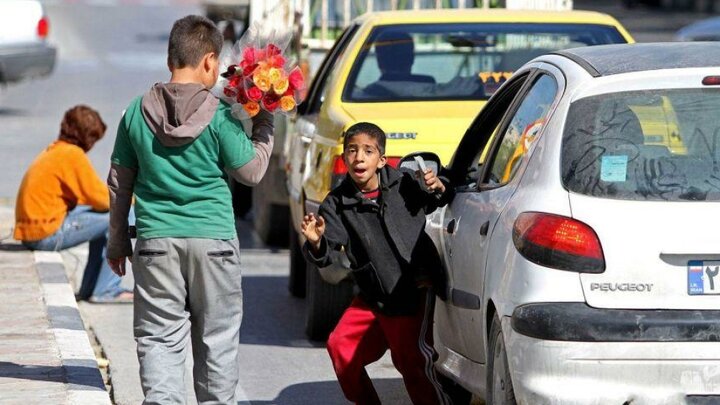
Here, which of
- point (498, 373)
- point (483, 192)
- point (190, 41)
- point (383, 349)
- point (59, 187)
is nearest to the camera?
point (498, 373)

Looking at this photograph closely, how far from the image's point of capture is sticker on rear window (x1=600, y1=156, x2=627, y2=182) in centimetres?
503

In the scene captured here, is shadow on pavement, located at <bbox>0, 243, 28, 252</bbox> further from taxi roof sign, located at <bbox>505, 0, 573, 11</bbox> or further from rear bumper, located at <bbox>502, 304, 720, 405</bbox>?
rear bumper, located at <bbox>502, 304, 720, 405</bbox>

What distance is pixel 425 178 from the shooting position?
608 cm

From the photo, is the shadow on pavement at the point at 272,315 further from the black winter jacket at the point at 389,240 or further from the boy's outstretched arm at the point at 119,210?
the boy's outstretched arm at the point at 119,210

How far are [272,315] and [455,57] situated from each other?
1.97m

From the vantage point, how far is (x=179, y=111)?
221 inches

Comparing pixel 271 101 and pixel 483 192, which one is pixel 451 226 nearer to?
pixel 483 192

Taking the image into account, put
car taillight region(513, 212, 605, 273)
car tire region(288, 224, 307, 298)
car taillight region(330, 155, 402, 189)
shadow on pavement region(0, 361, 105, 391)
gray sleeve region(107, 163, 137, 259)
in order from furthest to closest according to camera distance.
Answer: car tire region(288, 224, 307, 298), car taillight region(330, 155, 402, 189), shadow on pavement region(0, 361, 105, 391), gray sleeve region(107, 163, 137, 259), car taillight region(513, 212, 605, 273)

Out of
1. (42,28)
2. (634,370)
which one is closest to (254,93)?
(634,370)

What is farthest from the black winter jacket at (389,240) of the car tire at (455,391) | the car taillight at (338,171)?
the car taillight at (338,171)

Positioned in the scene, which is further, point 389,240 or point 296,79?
point 389,240

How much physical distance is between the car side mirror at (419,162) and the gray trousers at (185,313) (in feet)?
2.76

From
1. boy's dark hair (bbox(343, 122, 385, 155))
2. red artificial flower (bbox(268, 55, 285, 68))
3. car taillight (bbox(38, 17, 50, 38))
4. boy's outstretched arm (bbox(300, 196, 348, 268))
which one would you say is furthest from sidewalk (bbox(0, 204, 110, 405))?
car taillight (bbox(38, 17, 50, 38))

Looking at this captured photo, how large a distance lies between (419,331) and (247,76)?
1343mm
